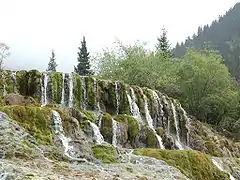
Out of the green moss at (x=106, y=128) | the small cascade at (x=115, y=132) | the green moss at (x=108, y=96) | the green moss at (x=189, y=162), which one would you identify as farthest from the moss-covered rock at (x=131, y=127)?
the green moss at (x=108, y=96)

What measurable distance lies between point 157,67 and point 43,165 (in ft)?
146

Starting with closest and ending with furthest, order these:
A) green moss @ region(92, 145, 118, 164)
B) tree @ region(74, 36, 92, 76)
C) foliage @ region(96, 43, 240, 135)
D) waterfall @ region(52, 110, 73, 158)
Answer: green moss @ region(92, 145, 118, 164) → waterfall @ region(52, 110, 73, 158) → foliage @ region(96, 43, 240, 135) → tree @ region(74, 36, 92, 76)

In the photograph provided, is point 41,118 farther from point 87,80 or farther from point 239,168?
point 87,80

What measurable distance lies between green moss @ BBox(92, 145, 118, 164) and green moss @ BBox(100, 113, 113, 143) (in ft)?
25.9

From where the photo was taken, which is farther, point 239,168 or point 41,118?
point 239,168

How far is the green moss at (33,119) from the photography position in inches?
765

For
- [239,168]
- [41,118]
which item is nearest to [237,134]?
[239,168]

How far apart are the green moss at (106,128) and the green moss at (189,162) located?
7064 mm

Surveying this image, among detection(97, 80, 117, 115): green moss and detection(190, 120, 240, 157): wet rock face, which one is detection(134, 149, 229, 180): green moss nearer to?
detection(97, 80, 117, 115): green moss

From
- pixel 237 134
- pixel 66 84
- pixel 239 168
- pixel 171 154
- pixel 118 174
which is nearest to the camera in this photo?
pixel 118 174

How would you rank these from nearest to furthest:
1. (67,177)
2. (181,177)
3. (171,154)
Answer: (67,177) → (181,177) → (171,154)

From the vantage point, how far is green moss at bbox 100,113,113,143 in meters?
26.8

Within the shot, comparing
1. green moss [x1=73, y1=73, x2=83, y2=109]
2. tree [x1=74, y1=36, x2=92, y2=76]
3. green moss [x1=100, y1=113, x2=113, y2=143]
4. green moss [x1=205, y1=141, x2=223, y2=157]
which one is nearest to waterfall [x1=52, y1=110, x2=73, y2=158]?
green moss [x1=100, y1=113, x2=113, y2=143]

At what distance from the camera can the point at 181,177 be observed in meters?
17.0
